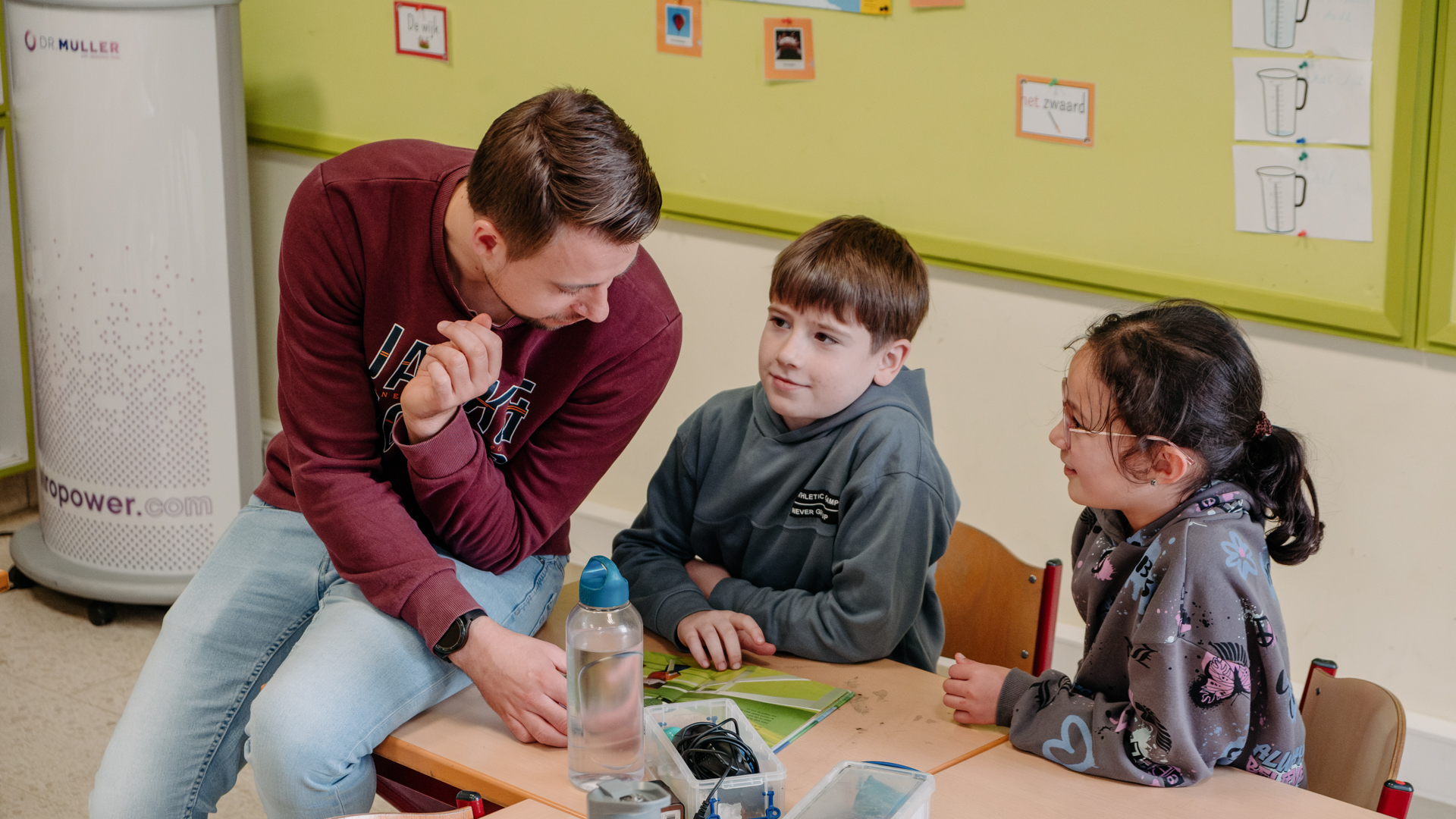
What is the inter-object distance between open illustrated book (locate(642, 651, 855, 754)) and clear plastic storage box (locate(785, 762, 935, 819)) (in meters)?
0.15

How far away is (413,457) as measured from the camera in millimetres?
1426

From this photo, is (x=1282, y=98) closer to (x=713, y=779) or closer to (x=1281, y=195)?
(x=1281, y=195)

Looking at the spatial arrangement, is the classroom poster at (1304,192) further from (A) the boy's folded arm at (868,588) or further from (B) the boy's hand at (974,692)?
(B) the boy's hand at (974,692)

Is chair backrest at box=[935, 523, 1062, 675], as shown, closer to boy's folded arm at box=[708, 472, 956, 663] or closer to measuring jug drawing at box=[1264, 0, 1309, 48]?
boy's folded arm at box=[708, 472, 956, 663]

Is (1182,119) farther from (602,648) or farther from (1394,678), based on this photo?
(602,648)

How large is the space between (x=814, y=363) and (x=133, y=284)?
5.56 feet

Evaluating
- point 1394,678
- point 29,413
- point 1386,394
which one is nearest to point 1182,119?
point 1386,394

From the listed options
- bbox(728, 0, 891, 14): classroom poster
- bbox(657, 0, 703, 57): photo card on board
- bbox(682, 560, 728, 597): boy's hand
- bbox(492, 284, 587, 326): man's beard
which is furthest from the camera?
bbox(657, 0, 703, 57): photo card on board

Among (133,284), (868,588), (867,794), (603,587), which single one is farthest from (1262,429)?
(133,284)

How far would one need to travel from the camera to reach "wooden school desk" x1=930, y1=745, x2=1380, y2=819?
118 centimetres

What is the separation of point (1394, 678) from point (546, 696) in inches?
63.4

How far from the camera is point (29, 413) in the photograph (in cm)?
329

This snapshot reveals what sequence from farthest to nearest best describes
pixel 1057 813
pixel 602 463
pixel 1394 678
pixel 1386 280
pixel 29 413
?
pixel 29 413 → pixel 1394 678 → pixel 1386 280 → pixel 602 463 → pixel 1057 813

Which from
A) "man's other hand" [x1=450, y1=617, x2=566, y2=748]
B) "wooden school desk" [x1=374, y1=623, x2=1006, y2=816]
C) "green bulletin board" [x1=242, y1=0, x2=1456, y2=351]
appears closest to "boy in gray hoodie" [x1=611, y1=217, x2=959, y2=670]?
"wooden school desk" [x1=374, y1=623, x2=1006, y2=816]
